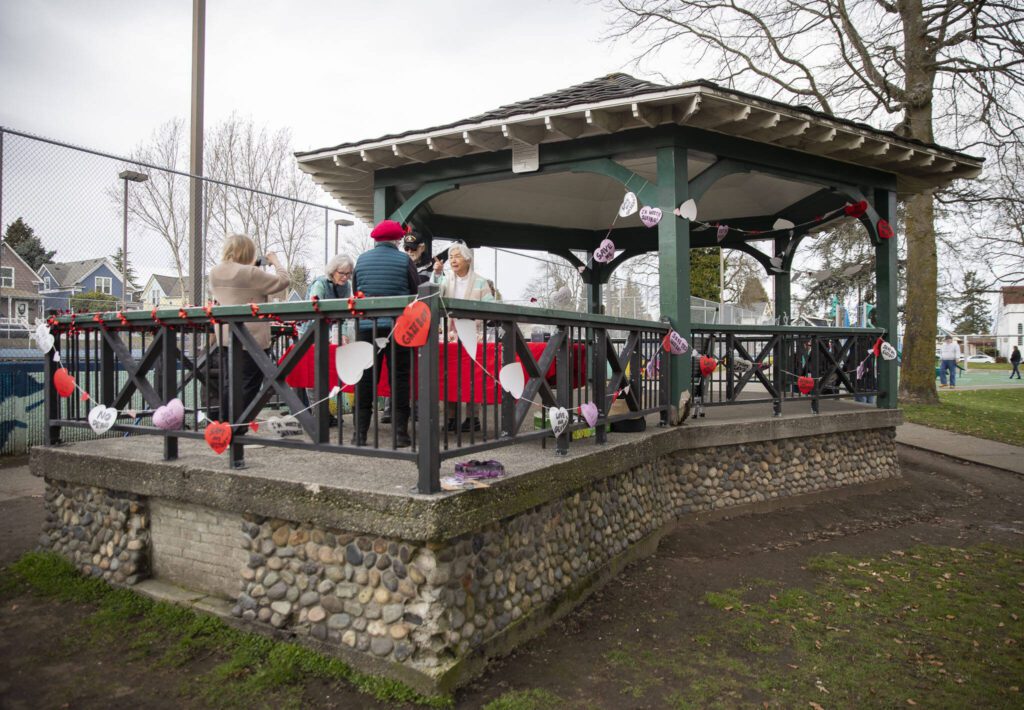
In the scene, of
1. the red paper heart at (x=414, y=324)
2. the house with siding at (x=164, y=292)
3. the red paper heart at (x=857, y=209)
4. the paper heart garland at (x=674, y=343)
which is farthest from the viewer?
the house with siding at (x=164, y=292)

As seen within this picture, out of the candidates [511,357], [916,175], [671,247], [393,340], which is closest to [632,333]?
[671,247]

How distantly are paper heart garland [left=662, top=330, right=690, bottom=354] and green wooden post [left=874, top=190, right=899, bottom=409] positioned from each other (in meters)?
3.48

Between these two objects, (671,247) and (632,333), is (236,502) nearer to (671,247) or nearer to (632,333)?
(632,333)

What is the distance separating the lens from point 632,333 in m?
5.39

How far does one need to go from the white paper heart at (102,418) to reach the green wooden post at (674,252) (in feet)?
15.4

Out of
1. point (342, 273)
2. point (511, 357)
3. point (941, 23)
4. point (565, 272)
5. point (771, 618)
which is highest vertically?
point (941, 23)

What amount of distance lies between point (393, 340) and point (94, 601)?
2.92 m

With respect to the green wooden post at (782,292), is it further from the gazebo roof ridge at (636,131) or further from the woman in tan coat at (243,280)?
the woman in tan coat at (243,280)

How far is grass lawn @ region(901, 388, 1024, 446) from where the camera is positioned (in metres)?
11.7

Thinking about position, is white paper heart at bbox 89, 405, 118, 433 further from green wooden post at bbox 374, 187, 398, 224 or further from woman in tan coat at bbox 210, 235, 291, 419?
green wooden post at bbox 374, 187, 398, 224

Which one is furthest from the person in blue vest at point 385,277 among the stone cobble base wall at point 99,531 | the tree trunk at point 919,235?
the tree trunk at point 919,235

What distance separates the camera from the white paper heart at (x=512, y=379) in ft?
11.9

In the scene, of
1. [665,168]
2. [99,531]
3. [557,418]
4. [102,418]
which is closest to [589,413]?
[557,418]

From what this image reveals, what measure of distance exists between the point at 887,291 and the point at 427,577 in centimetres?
764
